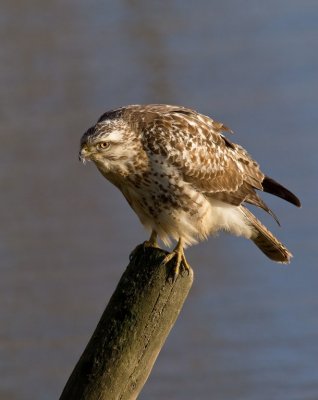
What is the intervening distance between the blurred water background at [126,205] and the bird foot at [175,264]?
2.68m

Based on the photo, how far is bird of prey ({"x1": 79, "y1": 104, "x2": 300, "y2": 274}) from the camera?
7.23 m

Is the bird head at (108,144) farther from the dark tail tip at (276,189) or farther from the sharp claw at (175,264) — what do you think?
the dark tail tip at (276,189)

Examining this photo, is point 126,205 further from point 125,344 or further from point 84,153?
point 125,344

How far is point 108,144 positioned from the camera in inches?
281

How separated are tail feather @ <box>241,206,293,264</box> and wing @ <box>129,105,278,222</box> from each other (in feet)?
0.59

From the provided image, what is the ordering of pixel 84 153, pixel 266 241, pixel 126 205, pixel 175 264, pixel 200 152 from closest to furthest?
pixel 175 264 < pixel 84 153 < pixel 200 152 < pixel 266 241 < pixel 126 205

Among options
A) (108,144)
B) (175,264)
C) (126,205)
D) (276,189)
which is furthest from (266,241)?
(126,205)

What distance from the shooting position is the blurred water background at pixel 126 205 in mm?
9766

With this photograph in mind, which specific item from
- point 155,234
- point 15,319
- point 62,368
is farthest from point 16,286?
point 155,234

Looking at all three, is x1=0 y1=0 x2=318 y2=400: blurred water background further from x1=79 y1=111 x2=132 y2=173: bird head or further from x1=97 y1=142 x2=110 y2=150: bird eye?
x1=97 y1=142 x2=110 y2=150: bird eye

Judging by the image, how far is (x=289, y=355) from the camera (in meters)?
9.63

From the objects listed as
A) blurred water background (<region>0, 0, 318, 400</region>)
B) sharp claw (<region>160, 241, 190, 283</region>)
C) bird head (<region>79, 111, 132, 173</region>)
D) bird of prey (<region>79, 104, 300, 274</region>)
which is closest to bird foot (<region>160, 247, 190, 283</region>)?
sharp claw (<region>160, 241, 190, 283</region>)

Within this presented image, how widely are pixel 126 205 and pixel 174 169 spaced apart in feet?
13.5

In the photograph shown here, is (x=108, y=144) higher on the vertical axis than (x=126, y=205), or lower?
lower
